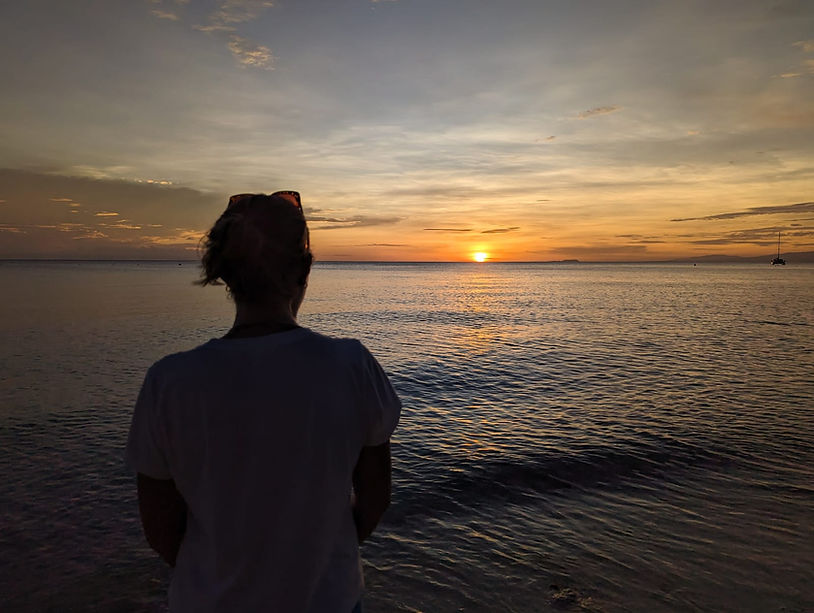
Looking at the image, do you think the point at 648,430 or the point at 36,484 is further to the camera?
the point at 648,430

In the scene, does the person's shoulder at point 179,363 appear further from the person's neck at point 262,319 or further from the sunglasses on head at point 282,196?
the sunglasses on head at point 282,196

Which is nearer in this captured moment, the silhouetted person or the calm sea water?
the silhouetted person

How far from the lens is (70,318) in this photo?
3200 cm

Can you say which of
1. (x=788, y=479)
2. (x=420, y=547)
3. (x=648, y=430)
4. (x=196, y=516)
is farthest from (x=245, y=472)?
(x=648, y=430)

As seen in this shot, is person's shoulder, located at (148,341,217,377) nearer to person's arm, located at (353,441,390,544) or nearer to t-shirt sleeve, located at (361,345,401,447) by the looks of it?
t-shirt sleeve, located at (361,345,401,447)

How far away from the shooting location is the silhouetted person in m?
1.70

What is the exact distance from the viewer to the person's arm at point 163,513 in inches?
73.7

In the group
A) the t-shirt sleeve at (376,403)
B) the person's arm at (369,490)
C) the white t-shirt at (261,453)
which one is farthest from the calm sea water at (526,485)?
the t-shirt sleeve at (376,403)

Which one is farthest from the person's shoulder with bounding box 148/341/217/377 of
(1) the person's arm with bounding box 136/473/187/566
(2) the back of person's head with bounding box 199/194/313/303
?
(1) the person's arm with bounding box 136/473/187/566

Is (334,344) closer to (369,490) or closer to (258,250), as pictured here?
(258,250)

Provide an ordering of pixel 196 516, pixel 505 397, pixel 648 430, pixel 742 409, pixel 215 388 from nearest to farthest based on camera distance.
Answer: pixel 215 388 → pixel 196 516 → pixel 648 430 → pixel 742 409 → pixel 505 397

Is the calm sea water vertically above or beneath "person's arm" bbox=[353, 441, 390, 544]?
beneath

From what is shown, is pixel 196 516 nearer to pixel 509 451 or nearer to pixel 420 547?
pixel 420 547

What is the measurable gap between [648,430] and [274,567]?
12.4 metres
